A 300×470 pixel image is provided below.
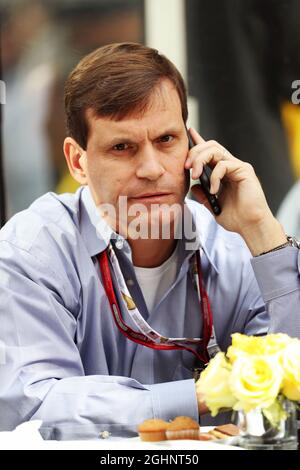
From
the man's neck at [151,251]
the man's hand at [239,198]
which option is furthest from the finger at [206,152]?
the man's neck at [151,251]

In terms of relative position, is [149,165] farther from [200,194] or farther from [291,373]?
[291,373]

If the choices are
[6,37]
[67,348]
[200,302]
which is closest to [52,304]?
[67,348]

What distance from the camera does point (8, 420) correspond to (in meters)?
1.97

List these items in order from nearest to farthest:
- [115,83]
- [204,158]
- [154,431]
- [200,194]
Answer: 1. [154,431]
2. [115,83]
3. [204,158]
4. [200,194]

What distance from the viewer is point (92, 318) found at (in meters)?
2.16

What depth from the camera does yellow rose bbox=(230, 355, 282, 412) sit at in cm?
144

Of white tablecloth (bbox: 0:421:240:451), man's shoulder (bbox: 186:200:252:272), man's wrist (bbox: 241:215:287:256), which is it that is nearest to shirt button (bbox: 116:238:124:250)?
man's shoulder (bbox: 186:200:252:272)

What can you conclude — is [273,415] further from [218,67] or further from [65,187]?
[218,67]

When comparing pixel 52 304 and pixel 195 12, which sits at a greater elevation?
pixel 195 12

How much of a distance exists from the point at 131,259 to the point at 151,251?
8cm

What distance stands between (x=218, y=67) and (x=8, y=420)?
1321 mm

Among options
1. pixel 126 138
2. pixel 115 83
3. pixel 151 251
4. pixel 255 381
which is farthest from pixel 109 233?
pixel 255 381

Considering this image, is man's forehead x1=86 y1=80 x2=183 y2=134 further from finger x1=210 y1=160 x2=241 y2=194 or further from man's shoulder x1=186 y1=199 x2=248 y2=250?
man's shoulder x1=186 y1=199 x2=248 y2=250

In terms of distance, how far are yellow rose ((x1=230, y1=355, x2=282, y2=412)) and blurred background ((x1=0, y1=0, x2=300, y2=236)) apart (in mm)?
1224
